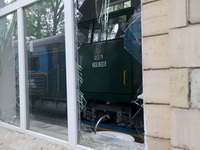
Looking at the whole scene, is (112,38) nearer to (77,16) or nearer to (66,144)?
(77,16)

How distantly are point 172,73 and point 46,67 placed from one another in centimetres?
267

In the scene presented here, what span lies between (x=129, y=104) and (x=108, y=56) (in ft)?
3.45

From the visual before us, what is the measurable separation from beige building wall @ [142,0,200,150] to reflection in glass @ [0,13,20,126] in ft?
7.29

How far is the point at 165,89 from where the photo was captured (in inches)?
59.1

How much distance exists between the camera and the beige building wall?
1.30m

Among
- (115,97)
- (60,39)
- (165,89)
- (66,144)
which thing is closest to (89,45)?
(115,97)

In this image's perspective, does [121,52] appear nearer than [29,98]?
No

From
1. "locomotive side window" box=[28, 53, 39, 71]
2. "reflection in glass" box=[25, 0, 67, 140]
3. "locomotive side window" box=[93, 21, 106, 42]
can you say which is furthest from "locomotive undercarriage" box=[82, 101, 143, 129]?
"locomotive side window" box=[28, 53, 39, 71]

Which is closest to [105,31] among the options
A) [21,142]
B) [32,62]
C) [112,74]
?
[112,74]

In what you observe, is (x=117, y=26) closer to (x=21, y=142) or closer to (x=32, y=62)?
(x=32, y=62)

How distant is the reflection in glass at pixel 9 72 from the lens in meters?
3.28

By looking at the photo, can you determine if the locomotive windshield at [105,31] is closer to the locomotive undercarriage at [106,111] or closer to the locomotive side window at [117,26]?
the locomotive side window at [117,26]

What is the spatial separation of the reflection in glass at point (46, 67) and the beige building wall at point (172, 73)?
1.21m

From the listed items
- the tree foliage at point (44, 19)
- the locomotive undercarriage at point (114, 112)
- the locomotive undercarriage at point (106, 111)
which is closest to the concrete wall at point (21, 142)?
the locomotive undercarriage at point (106, 111)
